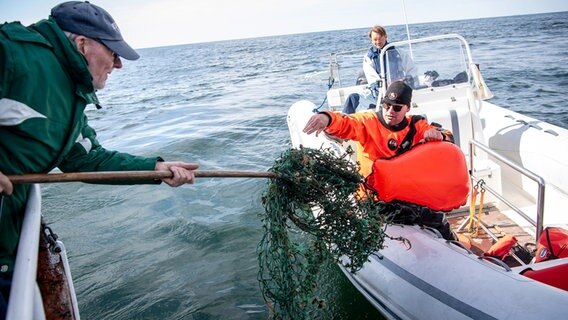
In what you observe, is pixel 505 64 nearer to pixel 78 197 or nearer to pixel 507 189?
pixel 507 189

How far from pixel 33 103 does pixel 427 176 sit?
2957mm

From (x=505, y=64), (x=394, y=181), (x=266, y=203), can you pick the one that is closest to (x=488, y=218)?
(x=394, y=181)

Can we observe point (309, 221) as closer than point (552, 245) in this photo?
Yes

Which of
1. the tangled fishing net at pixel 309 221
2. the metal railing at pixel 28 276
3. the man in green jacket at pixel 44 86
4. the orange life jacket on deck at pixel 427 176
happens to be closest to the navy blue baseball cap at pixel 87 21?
the man in green jacket at pixel 44 86

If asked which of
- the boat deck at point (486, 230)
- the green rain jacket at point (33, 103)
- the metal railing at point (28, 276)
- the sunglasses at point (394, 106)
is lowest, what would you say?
the boat deck at point (486, 230)

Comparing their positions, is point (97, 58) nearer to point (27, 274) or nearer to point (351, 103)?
point (27, 274)

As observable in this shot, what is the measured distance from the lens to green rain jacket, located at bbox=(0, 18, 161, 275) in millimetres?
→ 1754

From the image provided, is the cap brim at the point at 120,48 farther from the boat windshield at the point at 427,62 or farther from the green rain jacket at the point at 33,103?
the boat windshield at the point at 427,62

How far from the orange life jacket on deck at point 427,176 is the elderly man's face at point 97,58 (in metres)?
2.33

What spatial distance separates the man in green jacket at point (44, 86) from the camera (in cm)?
176

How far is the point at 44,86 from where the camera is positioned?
6.12ft

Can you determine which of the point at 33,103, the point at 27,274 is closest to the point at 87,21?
the point at 33,103

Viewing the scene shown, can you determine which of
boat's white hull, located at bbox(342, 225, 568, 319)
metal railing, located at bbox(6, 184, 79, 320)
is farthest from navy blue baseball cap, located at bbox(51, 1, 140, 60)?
boat's white hull, located at bbox(342, 225, 568, 319)

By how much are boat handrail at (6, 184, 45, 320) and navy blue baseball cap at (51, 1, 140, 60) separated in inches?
35.4
